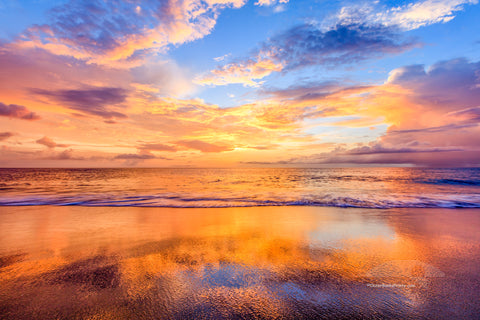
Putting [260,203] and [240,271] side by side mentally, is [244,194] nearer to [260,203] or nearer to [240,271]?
[260,203]

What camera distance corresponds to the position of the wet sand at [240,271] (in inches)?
118

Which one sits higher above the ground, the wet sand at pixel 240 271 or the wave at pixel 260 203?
the wet sand at pixel 240 271

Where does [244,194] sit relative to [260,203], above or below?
below

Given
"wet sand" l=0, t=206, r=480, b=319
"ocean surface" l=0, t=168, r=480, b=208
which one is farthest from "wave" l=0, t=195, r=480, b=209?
"wet sand" l=0, t=206, r=480, b=319

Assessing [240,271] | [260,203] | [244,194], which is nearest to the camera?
[240,271]

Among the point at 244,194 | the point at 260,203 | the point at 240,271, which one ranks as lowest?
the point at 244,194

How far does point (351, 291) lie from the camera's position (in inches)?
134

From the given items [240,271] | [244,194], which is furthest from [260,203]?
[240,271]

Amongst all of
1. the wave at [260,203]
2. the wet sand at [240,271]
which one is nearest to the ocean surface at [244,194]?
the wave at [260,203]

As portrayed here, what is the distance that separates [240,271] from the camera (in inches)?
161

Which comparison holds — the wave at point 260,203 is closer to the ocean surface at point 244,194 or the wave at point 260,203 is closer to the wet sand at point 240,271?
the ocean surface at point 244,194

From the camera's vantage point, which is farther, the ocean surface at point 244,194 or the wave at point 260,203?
the ocean surface at point 244,194

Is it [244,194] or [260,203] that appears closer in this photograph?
[260,203]

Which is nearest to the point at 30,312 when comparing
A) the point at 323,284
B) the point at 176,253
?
the point at 176,253
